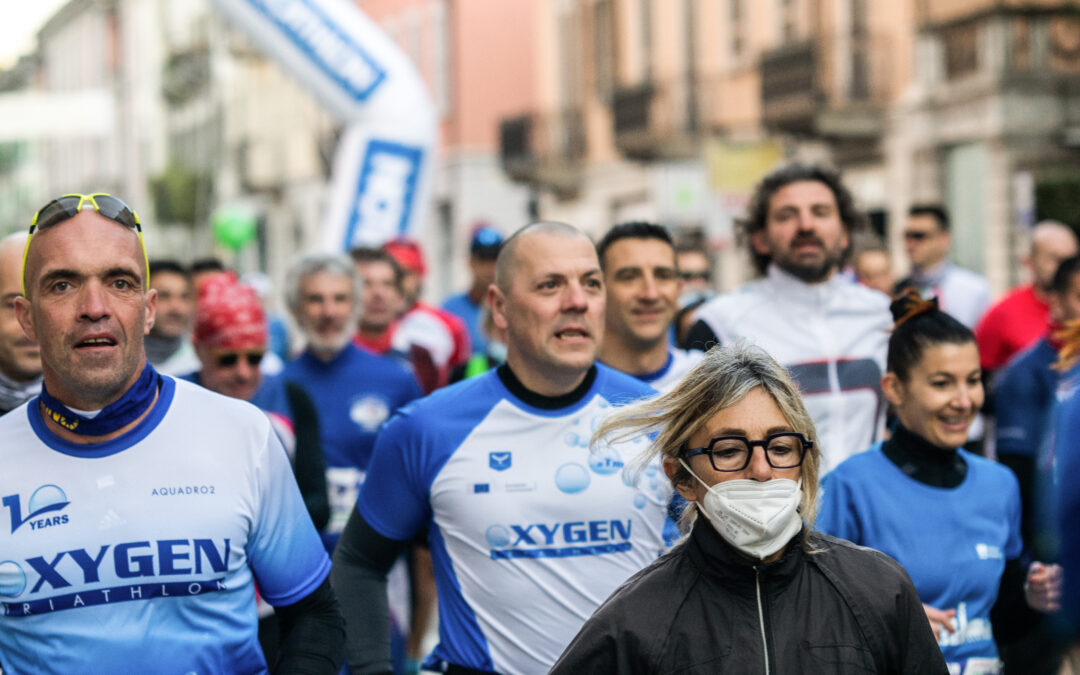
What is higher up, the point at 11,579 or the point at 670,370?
the point at 670,370

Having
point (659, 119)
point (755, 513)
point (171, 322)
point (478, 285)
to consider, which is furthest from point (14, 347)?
point (659, 119)

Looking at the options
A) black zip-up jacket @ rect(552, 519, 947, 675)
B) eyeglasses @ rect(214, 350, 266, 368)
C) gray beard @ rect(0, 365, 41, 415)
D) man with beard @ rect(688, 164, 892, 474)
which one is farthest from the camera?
eyeglasses @ rect(214, 350, 266, 368)

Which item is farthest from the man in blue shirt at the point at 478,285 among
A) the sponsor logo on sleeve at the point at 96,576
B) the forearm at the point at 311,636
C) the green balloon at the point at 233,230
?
the green balloon at the point at 233,230

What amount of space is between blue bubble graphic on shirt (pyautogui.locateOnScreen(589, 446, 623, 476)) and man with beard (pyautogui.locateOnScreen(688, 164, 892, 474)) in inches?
55.1

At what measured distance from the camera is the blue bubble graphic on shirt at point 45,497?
338 centimetres

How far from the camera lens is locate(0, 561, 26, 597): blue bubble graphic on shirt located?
335cm

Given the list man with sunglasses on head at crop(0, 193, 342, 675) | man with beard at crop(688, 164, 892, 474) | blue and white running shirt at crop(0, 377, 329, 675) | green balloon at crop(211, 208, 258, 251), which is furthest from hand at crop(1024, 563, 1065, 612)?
green balloon at crop(211, 208, 258, 251)

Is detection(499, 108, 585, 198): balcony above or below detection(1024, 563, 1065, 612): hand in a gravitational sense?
above

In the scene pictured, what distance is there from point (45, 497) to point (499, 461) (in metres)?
1.39

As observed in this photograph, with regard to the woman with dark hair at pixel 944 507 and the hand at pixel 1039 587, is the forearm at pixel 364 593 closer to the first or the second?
the woman with dark hair at pixel 944 507

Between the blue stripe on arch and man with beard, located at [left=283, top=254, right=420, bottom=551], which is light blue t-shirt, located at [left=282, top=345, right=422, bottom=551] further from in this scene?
the blue stripe on arch

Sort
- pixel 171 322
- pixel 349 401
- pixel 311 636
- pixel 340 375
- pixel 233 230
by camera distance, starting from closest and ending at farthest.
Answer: pixel 311 636 < pixel 349 401 < pixel 340 375 < pixel 171 322 < pixel 233 230

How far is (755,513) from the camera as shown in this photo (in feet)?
10.6

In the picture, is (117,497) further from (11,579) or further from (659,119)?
(659,119)
